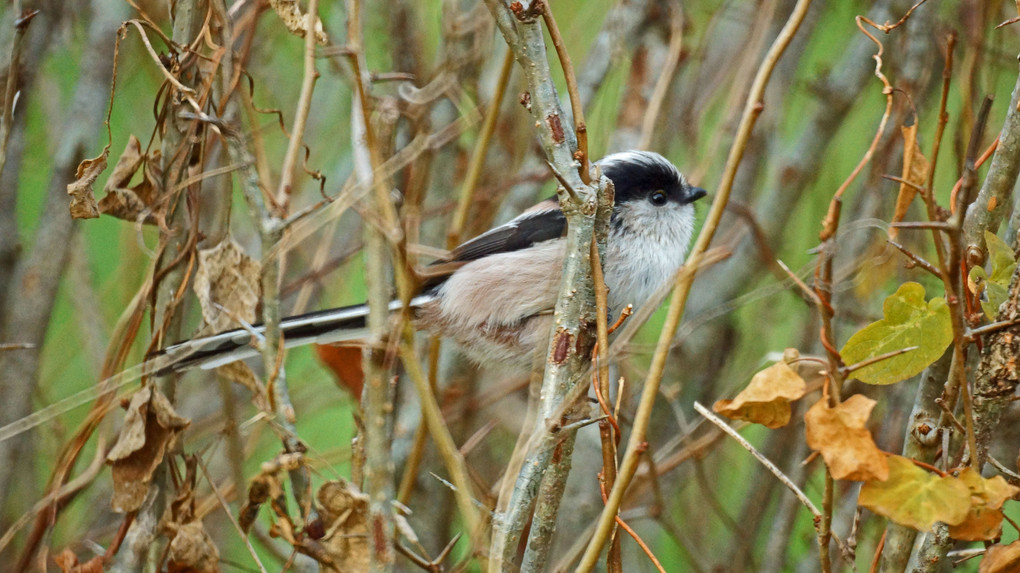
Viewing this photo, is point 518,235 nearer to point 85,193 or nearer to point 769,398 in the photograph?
point 85,193

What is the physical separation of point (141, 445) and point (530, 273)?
1.21m

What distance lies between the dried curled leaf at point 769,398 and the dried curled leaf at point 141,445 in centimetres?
118

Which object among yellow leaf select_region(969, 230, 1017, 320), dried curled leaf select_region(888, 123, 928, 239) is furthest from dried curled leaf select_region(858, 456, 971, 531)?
dried curled leaf select_region(888, 123, 928, 239)

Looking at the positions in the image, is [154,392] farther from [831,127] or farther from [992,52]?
[992,52]

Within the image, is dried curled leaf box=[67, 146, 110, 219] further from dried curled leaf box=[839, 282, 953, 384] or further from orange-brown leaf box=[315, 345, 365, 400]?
dried curled leaf box=[839, 282, 953, 384]

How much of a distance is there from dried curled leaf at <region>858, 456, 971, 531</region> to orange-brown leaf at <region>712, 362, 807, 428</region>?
0.51 ft

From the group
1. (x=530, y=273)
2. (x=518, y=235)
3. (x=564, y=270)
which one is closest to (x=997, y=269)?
(x=564, y=270)

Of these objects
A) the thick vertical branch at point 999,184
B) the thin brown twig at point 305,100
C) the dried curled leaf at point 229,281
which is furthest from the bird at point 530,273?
the thick vertical branch at point 999,184

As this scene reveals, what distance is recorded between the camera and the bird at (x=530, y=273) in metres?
2.55

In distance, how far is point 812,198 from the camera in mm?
3717

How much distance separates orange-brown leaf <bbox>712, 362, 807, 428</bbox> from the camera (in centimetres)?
129

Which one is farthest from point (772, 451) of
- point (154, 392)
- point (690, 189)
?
point (154, 392)

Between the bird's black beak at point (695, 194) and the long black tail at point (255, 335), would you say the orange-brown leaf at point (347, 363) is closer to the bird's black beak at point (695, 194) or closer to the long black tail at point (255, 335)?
the long black tail at point (255, 335)

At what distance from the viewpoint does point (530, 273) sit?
2639 millimetres
